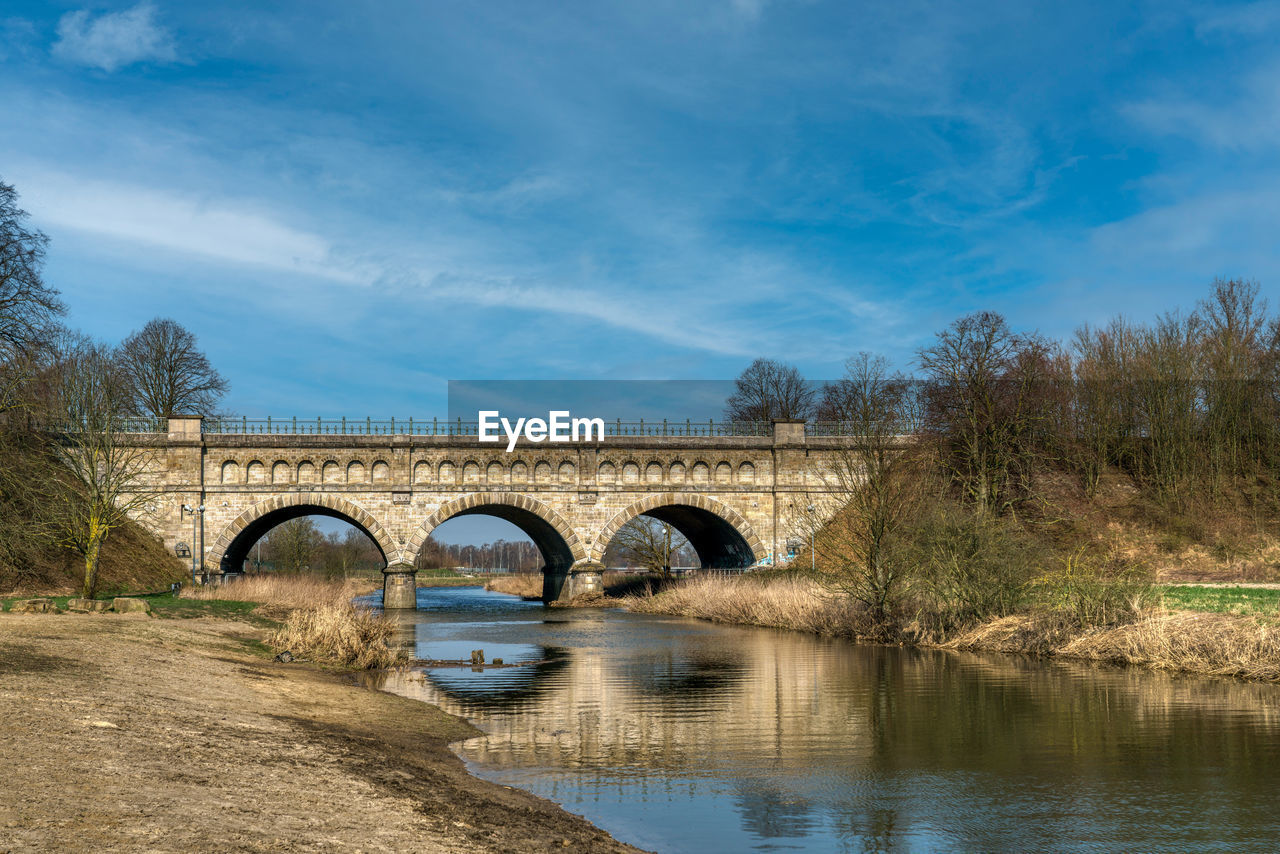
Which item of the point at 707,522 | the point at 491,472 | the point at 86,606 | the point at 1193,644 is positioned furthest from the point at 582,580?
the point at 1193,644

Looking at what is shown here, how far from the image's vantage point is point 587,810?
33.0ft

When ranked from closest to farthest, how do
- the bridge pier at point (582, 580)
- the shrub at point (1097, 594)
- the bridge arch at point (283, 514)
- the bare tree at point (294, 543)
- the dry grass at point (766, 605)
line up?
the shrub at point (1097, 594), the dry grass at point (766, 605), the bridge arch at point (283, 514), the bridge pier at point (582, 580), the bare tree at point (294, 543)

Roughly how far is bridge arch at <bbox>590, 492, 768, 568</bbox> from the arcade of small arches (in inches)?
41.1

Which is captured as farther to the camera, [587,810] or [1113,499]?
[1113,499]

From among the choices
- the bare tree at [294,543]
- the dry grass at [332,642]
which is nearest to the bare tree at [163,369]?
the bare tree at [294,543]

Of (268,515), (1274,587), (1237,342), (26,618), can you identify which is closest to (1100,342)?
(1237,342)

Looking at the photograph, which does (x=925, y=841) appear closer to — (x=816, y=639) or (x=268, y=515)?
(x=816, y=639)

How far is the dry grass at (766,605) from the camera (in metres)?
33.3

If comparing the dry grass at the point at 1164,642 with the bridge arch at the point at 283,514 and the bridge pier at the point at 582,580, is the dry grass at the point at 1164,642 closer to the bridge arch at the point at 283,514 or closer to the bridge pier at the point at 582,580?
the bridge pier at the point at 582,580

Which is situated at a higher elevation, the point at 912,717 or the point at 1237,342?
the point at 1237,342

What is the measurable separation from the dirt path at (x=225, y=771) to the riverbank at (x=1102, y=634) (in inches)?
624

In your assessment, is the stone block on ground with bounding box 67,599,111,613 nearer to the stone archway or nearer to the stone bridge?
the stone bridge

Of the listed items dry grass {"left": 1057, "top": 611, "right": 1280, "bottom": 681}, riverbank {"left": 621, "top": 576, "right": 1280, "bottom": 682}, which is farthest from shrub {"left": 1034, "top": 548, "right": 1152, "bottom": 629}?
dry grass {"left": 1057, "top": 611, "right": 1280, "bottom": 681}

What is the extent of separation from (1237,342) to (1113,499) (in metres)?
10.6
